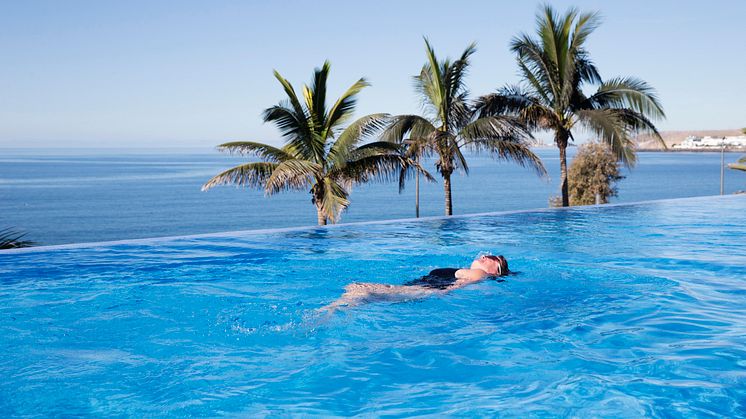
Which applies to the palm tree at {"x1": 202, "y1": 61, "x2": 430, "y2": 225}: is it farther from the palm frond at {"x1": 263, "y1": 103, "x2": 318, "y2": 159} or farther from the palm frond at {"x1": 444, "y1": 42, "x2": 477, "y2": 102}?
the palm frond at {"x1": 444, "y1": 42, "x2": 477, "y2": 102}

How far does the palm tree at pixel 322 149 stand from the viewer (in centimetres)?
1452

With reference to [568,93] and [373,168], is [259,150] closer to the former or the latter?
[373,168]

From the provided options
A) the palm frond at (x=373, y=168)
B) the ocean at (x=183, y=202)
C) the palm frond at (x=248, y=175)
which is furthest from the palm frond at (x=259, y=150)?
the ocean at (x=183, y=202)

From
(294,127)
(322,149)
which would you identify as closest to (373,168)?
(322,149)

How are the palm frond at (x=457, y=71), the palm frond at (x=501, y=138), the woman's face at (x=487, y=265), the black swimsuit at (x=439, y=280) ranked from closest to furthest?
the black swimsuit at (x=439, y=280), the woman's face at (x=487, y=265), the palm frond at (x=501, y=138), the palm frond at (x=457, y=71)

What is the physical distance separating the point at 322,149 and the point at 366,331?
921 centimetres

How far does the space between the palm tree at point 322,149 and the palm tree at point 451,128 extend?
1.16 m

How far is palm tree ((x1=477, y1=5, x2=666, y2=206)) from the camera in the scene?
1697 cm

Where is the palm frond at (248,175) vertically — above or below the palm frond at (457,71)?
below

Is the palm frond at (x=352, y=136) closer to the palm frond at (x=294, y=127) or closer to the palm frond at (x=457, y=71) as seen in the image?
the palm frond at (x=294, y=127)

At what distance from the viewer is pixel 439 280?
7.39 m

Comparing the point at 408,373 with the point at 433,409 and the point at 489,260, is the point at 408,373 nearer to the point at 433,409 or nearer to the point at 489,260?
the point at 433,409

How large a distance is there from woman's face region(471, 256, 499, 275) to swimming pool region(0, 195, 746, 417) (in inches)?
7.9

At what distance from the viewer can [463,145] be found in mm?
17094
